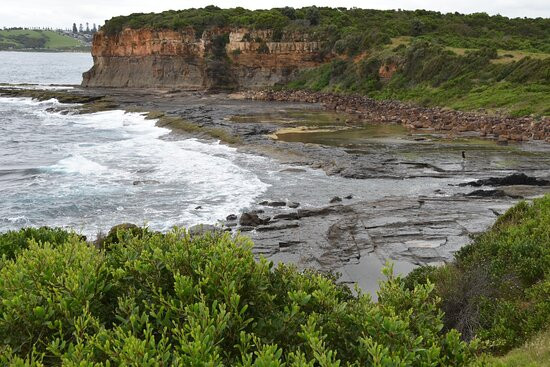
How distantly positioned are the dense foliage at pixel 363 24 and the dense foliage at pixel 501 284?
5406cm

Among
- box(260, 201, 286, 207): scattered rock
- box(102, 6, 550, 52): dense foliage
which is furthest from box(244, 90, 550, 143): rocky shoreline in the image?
box(260, 201, 286, 207): scattered rock

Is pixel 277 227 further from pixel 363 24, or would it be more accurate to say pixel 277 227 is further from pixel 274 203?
pixel 363 24

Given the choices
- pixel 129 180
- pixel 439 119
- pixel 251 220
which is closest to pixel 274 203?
pixel 251 220

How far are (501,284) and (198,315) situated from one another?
844 cm

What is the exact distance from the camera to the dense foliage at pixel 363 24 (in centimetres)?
7119

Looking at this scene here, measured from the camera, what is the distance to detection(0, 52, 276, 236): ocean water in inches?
869

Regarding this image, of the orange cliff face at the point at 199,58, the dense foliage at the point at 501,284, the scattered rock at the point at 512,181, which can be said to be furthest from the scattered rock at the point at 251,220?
the orange cliff face at the point at 199,58

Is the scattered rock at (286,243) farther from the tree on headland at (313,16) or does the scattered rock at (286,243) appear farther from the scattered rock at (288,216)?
the tree on headland at (313,16)

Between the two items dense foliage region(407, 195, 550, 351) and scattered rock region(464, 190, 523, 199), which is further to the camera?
scattered rock region(464, 190, 523, 199)

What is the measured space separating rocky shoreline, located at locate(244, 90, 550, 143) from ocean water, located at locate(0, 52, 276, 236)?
1612cm

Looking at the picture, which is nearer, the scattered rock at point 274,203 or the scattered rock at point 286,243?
the scattered rock at point 286,243


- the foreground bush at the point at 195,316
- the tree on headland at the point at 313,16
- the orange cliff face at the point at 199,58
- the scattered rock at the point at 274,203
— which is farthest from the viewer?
the tree on headland at the point at 313,16

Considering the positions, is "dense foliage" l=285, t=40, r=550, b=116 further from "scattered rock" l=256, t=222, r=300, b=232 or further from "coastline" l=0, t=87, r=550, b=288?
"scattered rock" l=256, t=222, r=300, b=232

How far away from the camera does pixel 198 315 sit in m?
5.32
